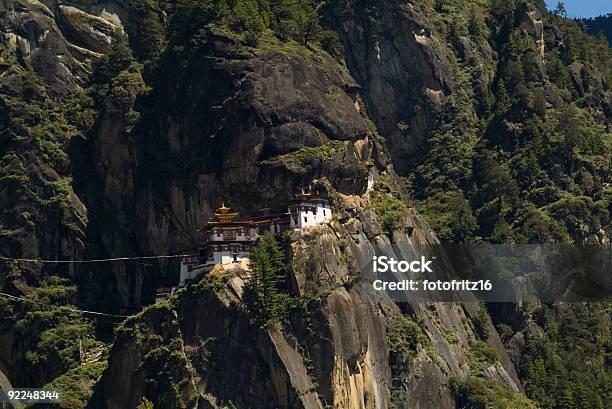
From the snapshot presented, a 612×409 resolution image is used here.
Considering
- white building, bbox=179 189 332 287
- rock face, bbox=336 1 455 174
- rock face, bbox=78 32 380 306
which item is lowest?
white building, bbox=179 189 332 287

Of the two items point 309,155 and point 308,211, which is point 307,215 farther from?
point 309,155

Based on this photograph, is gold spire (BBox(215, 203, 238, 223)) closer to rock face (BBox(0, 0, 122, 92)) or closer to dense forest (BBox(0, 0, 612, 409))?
dense forest (BBox(0, 0, 612, 409))

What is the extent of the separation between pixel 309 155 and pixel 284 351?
19903mm

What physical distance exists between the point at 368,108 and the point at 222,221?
38.0 meters

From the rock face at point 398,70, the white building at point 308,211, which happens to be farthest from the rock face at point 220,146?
the rock face at point 398,70

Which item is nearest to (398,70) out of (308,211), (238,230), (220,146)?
(220,146)

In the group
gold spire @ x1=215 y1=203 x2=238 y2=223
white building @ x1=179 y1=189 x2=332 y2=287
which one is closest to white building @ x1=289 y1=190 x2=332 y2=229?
white building @ x1=179 y1=189 x2=332 y2=287

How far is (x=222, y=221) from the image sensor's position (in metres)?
111

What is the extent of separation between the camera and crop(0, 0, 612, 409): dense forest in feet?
393

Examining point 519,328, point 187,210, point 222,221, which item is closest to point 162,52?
point 187,210

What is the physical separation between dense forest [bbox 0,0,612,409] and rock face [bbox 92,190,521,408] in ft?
4.86

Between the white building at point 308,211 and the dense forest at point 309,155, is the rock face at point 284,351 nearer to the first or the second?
the white building at point 308,211

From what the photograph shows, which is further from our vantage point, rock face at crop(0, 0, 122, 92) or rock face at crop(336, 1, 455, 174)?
rock face at crop(336, 1, 455, 174)

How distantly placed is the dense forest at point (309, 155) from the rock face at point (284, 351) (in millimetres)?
1481
